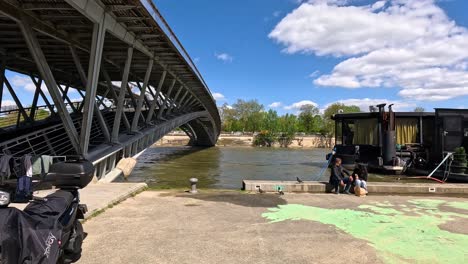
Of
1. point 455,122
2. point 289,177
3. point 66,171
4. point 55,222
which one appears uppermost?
point 455,122

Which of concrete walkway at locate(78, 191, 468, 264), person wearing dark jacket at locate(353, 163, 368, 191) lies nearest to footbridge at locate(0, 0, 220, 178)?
concrete walkway at locate(78, 191, 468, 264)

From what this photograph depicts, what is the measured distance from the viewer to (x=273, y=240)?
6453 millimetres

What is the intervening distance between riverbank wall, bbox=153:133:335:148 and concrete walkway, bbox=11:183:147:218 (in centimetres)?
7285

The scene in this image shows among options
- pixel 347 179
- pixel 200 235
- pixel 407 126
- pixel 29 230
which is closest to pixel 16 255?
pixel 29 230

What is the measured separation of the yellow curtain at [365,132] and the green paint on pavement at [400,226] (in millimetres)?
13992

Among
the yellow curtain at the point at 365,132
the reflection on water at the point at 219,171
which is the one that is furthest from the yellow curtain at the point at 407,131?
the reflection on water at the point at 219,171

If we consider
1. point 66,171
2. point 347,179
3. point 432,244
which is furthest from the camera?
point 347,179

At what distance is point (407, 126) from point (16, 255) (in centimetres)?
2386

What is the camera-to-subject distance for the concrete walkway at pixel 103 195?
8606mm

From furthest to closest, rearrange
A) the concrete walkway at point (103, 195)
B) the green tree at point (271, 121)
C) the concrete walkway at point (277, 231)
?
the green tree at point (271, 121), the concrete walkway at point (103, 195), the concrete walkway at point (277, 231)

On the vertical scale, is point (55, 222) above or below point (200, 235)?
above

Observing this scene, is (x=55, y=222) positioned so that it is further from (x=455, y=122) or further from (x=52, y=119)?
(x=52, y=119)

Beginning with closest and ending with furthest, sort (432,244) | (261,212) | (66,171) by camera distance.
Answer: (66,171) → (432,244) → (261,212)

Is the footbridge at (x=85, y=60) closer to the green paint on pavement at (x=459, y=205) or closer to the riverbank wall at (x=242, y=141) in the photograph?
the green paint on pavement at (x=459, y=205)
